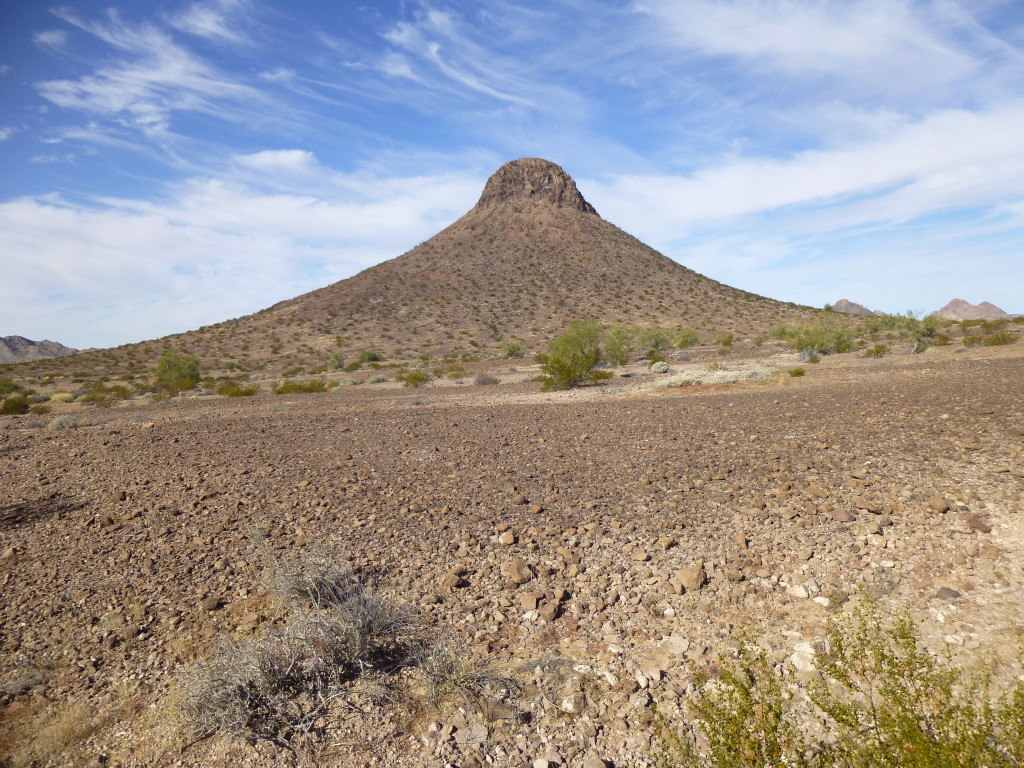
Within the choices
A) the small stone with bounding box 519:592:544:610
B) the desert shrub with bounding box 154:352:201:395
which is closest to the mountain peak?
the desert shrub with bounding box 154:352:201:395

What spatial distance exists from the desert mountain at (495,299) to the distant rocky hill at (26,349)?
233 ft

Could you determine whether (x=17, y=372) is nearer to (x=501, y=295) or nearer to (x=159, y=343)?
(x=159, y=343)

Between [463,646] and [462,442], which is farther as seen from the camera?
[462,442]

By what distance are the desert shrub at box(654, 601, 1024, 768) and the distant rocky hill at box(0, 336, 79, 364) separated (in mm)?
132843

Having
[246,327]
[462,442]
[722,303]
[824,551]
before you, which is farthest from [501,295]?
[824,551]

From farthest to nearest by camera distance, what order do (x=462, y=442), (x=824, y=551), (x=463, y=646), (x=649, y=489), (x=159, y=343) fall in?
(x=159, y=343) < (x=462, y=442) < (x=649, y=489) < (x=824, y=551) < (x=463, y=646)

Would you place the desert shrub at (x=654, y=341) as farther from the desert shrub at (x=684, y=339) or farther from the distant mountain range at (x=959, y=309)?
the distant mountain range at (x=959, y=309)

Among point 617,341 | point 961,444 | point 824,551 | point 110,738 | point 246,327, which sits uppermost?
point 246,327

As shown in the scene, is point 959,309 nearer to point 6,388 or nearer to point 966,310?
point 966,310

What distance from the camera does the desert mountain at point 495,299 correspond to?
185ft

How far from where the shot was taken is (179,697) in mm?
3711

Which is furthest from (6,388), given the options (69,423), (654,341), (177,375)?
(654,341)

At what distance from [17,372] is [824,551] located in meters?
63.8

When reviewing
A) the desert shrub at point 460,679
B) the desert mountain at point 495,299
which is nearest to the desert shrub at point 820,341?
the desert mountain at point 495,299
